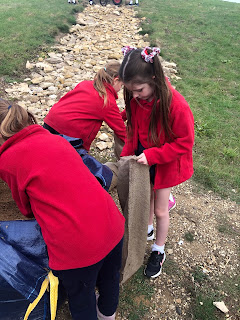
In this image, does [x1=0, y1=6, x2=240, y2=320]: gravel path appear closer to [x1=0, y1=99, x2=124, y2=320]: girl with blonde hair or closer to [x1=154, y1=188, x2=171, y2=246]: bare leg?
[x1=154, y1=188, x2=171, y2=246]: bare leg

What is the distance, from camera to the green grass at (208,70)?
13.0 ft

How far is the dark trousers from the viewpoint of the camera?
1.53 meters

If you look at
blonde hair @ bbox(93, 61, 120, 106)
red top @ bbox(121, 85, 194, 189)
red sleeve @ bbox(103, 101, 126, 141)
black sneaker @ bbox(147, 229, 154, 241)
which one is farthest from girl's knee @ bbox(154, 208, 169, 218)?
blonde hair @ bbox(93, 61, 120, 106)

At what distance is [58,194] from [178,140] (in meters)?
0.87

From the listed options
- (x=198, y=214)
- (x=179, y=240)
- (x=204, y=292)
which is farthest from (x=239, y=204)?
(x=204, y=292)

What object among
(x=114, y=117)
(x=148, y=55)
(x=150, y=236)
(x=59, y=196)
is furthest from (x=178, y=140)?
(x=150, y=236)

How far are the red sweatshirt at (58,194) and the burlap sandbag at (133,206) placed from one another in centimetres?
39

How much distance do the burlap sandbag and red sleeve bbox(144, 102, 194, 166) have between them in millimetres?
107

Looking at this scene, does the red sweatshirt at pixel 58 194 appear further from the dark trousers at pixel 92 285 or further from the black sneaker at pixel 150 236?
the black sneaker at pixel 150 236

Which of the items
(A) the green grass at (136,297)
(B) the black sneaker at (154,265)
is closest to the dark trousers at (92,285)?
(A) the green grass at (136,297)

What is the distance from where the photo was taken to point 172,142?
1.90m

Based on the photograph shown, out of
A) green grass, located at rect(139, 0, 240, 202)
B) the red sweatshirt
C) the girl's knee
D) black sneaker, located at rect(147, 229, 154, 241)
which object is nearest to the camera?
the red sweatshirt

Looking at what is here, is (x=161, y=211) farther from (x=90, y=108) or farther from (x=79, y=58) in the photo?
(x=79, y=58)

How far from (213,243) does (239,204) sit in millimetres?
756
